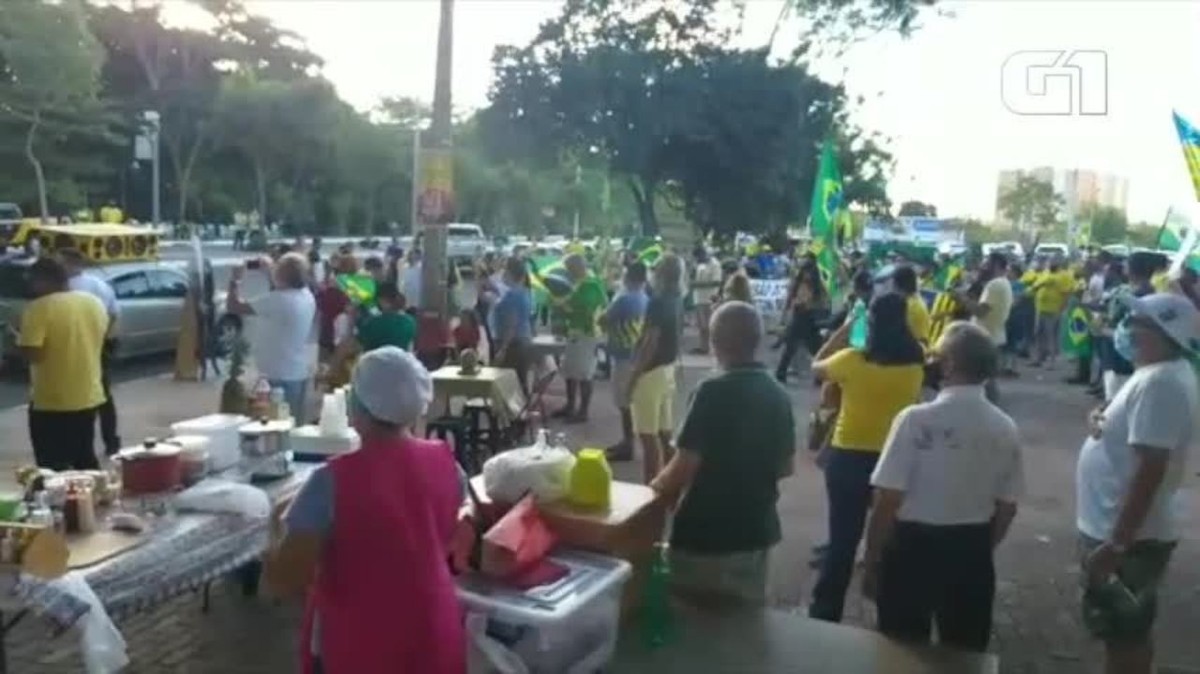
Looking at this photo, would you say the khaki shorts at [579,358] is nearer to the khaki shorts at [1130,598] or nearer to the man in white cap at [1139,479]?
the man in white cap at [1139,479]

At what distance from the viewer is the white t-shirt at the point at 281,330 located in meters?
8.53

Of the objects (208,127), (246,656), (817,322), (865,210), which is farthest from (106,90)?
(246,656)

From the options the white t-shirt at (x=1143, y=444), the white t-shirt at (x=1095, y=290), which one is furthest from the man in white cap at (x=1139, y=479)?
the white t-shirt at (x=1095, y=290)

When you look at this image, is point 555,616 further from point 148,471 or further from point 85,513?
point 148,471

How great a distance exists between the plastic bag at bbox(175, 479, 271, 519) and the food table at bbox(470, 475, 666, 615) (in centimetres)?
92

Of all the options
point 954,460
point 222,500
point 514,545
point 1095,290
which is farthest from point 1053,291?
point 514,545

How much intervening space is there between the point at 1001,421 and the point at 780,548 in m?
3.86

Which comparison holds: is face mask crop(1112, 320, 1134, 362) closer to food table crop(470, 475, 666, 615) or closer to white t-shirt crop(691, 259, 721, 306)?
food table crop(470, 475, 666, 615)

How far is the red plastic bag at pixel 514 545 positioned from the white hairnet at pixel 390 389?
76cm

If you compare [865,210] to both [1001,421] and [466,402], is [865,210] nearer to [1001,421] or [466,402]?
[466,402]

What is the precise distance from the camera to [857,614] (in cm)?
659

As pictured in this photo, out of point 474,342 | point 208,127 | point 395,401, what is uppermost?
point 208,127

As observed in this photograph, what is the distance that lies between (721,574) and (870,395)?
113 centimetres

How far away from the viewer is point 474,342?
12.7m
